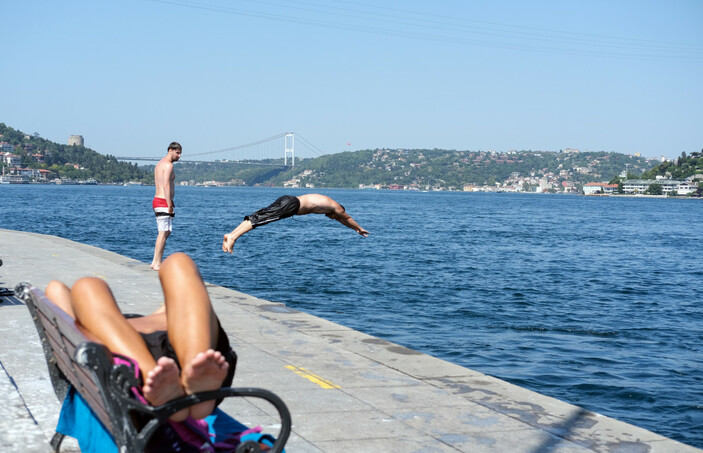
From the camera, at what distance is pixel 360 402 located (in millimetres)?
4938

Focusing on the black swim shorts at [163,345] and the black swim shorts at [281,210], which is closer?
the black swim shorts at [163,345]

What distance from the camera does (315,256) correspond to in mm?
30688

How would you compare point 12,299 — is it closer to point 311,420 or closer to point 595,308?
point 311,420

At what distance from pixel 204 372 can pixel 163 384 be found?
0.45ft

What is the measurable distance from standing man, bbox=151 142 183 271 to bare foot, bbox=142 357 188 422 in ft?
27.4

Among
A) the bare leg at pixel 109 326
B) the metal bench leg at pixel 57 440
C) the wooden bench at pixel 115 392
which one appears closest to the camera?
the wooden bench at pixel 115 392

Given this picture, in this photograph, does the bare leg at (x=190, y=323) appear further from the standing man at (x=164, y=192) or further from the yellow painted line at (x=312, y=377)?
the standing man at (x=164, y=192)

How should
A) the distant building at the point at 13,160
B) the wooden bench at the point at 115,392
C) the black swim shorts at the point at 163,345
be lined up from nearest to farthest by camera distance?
the wooden bench at the point at 115,392 → the black swim shorts at the point at 163,345 → the distant building at the point at 13,160

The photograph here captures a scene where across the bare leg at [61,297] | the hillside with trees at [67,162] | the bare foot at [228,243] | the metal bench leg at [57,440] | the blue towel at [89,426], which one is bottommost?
the metal bench leg at [57,440]

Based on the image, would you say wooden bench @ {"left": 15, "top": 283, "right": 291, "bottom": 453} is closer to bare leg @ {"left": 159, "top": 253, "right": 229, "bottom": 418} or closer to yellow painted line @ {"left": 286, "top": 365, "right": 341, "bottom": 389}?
bare leg @ {"left": 159, "top": 253, "right": 229, "bottom": 418}

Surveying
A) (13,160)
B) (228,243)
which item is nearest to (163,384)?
(228,243)

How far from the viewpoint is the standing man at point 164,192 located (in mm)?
10625

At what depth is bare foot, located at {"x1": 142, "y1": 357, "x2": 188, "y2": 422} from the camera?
7.93 feet

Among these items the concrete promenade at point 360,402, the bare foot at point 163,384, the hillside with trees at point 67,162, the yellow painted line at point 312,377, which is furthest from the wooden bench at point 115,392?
the hillside with trees at point 67,162
